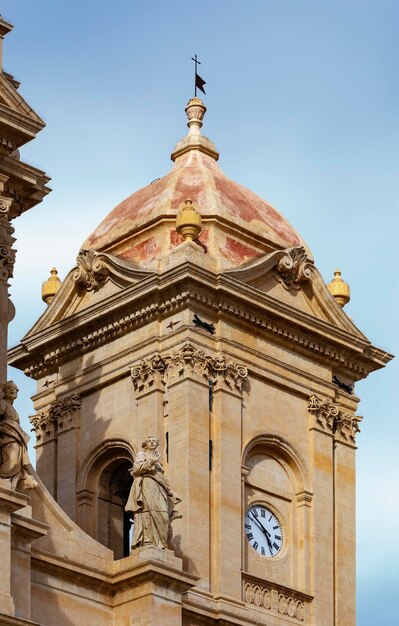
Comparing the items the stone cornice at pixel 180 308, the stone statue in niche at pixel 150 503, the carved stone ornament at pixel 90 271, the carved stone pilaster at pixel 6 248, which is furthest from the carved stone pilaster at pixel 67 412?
the carved stone pilaster at pixel 6 248

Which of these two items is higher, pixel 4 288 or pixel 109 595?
pixel 4 288

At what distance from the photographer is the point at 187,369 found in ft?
185

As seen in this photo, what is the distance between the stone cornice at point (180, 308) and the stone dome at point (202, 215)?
1165mm

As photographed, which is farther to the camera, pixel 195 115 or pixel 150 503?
pixel 195 115

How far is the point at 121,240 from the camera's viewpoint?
59.9 metres

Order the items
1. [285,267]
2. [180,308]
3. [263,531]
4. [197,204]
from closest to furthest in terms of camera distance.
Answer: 1. [180,308]
2. [263,531]
3. [285,267]
4. [197,204]

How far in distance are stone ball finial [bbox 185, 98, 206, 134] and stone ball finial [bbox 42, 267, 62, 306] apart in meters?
4.48

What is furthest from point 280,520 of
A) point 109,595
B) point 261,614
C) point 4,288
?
point 4,288

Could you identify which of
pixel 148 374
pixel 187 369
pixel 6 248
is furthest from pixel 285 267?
pixel 6 248

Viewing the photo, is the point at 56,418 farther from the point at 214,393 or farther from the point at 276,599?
the point at 276,599

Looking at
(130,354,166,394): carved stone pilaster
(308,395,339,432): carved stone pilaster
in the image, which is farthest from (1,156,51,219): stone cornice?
(308,395,339,432): carved stone pilaster

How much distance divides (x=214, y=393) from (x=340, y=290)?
565cm

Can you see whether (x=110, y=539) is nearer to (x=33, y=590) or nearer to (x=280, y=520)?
(x=280, y=520)

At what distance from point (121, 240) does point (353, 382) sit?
5.73 meters
